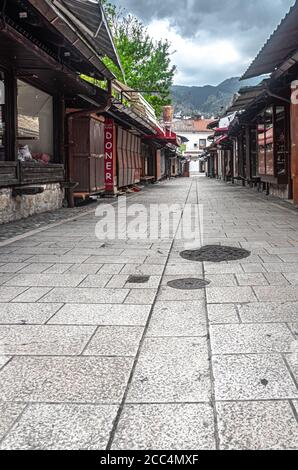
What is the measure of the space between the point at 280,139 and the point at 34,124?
24.9 ft

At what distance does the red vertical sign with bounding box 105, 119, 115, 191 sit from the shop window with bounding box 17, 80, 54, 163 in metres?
4.31

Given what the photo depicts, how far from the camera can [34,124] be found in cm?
1255

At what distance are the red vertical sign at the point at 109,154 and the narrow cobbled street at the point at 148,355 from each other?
12.1m

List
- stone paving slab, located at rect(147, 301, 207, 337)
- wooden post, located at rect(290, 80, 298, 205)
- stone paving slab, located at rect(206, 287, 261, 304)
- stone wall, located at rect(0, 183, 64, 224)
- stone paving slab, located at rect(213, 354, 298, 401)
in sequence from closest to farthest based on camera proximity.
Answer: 1. stone paving slab, located at rect(213, 354, 298, 401)
2. stone paving slab, located at rect(147, 301, 207, 337)
3. stone paving slab, located at rect(206, 287, 261, 304)
4. stone wall, located at rect(0, 183, 64, 224)
5. wooden post, located at rect(290, 80, 298, 205)

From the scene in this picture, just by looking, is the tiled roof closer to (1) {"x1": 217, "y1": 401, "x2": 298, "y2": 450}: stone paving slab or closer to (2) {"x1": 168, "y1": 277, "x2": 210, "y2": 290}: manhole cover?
(2) {"x1": 168, "y1": 277, "x2": 210, "y2": 290}: manhole cover

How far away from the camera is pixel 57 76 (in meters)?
11.1

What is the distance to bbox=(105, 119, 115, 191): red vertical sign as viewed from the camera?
59.4 ft

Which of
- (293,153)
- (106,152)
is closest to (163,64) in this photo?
(106,152)

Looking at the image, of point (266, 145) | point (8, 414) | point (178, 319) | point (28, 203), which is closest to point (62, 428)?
point (8, 414)

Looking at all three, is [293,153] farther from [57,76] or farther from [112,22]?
[112,22]

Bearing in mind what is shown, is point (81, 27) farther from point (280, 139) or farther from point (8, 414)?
point (8, 414)

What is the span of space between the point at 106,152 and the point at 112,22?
28.6m

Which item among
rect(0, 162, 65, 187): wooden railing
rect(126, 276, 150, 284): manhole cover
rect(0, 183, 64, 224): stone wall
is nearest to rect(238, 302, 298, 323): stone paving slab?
rect(126, 276, 150, 284): manhole cover

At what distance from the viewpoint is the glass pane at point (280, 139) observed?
51.5 ft
